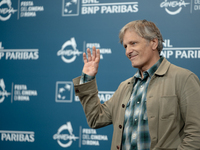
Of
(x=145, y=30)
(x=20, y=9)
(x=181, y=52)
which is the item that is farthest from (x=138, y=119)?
(x=20, y=9)

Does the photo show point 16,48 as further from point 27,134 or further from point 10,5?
point 27,134

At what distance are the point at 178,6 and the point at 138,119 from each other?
1650 mm

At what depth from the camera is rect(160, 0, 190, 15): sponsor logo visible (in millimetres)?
2705

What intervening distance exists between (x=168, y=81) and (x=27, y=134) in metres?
2.15

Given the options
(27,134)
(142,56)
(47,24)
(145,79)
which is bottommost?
(27,134)

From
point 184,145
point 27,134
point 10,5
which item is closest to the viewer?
point 184,145

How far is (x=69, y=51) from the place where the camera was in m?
3.06

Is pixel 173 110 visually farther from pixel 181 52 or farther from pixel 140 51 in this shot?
pixel 181 52

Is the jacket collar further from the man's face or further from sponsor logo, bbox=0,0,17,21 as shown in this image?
sponsor logo, bbox=0,0,17,21

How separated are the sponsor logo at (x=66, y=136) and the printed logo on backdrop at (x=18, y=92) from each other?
0.57 meters

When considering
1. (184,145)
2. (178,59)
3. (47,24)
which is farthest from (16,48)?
(184,145)

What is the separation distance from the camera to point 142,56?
172 centimetres

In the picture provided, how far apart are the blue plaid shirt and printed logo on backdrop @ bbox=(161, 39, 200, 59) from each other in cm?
104

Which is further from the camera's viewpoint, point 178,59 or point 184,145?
point 178,59
